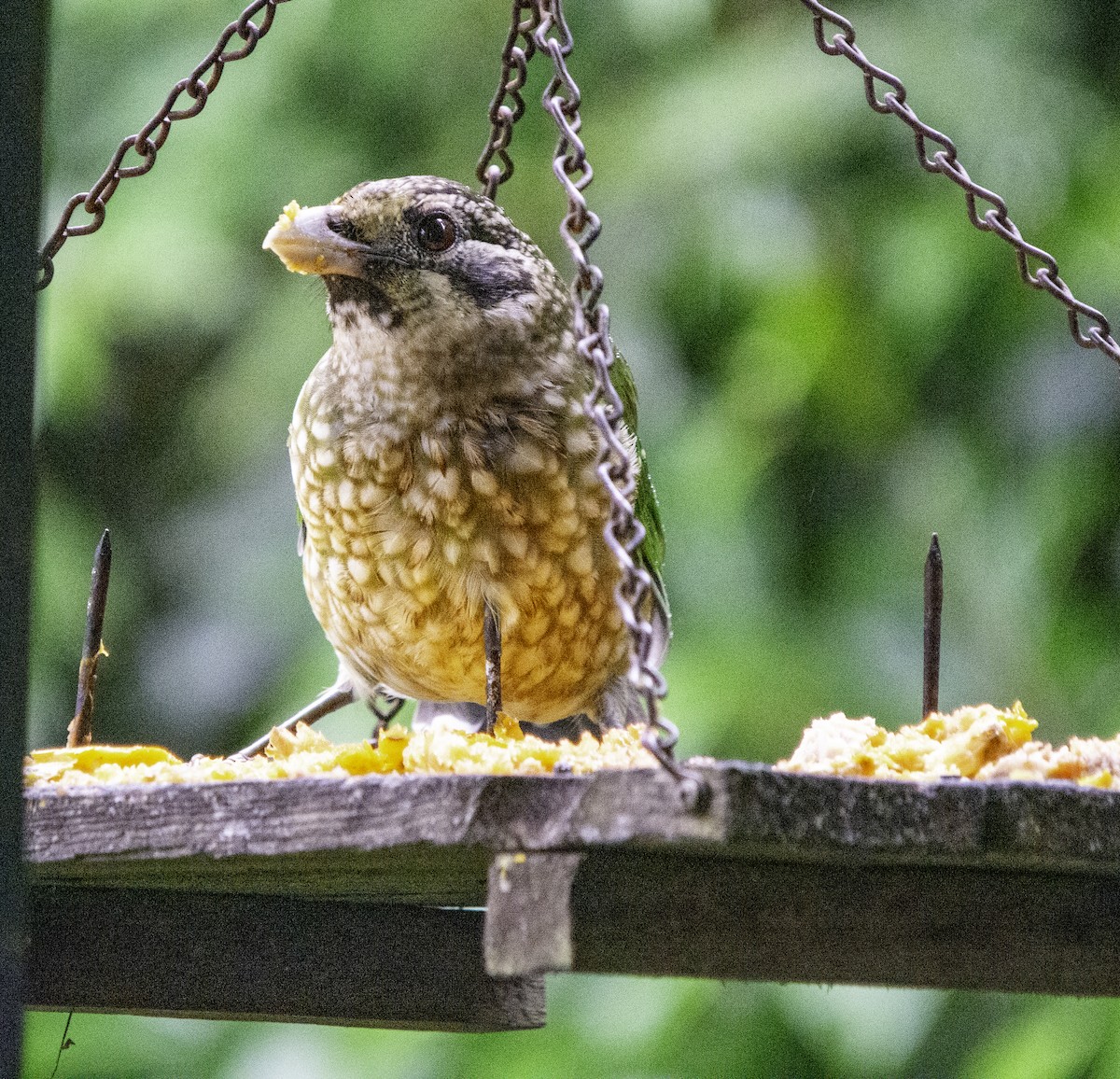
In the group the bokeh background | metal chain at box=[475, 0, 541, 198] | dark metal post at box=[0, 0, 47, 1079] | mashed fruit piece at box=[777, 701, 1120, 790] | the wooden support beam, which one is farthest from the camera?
the bokeh background

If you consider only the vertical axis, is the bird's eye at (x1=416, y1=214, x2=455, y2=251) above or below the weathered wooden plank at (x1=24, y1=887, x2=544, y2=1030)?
above

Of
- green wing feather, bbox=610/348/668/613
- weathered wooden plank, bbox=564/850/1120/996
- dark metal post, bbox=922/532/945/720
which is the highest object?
green wing feather, bbox=610/348/668/613

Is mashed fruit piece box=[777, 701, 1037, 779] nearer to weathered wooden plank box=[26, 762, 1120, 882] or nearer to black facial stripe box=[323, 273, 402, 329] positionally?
weathered wooden plank box=[26, 762, 1120, 882]

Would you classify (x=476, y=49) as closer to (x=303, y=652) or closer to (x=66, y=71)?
(x=66, y=71)

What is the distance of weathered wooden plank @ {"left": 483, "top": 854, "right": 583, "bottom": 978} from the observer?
4.46 ft

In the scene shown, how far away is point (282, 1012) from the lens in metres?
1.97

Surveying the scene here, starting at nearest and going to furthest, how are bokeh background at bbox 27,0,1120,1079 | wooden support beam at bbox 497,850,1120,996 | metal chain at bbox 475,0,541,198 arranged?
wooden support beam at bbox 497,850,1120,996
metal chain at bbox 475,0,541,198
bokeh background at bbox 27,0,1120,1079

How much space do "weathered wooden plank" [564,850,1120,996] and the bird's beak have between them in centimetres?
89

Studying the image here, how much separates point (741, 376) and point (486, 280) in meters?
1.87

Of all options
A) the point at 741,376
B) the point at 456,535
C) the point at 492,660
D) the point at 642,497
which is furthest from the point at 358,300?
the point at 741,376

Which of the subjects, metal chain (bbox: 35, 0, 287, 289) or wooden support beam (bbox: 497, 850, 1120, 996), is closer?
wooden support beam (bbox: 497, 850, 1120, 996)

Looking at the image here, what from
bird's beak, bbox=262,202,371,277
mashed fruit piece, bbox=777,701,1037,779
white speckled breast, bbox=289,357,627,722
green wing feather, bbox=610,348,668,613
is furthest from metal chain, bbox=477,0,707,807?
green wing feather, bbox=610,348,668,613

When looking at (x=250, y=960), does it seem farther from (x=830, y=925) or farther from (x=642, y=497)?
(x=642, y=497)

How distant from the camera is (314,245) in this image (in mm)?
2082
